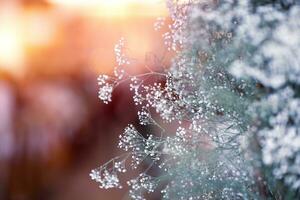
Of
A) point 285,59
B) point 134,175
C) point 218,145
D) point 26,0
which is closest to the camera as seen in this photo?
point 285,59

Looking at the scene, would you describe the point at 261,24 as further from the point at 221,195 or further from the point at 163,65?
the point at 221,195

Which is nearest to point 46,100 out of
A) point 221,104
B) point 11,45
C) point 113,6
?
point 11,45

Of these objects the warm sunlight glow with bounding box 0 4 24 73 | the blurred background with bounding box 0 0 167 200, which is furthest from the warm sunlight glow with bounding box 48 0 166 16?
the warm sunlight glow with bounding box 0 4 24 73

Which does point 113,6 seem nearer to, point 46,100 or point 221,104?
point 46,100

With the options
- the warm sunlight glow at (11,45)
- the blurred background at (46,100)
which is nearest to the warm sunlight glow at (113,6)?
the blurred background at (46,100)

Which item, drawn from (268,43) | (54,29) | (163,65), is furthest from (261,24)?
(54,29)

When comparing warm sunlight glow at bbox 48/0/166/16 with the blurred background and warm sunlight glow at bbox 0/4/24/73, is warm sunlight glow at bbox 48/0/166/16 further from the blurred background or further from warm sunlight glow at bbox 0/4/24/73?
warm sunlight glow at bbox 0/4/24/73

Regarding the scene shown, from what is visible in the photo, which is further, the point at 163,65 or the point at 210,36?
the point at 163,65

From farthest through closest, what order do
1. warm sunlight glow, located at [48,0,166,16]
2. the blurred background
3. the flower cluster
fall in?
the blurred background < warm sunlight glow, located at [48,0,166,16] < the flower cluster

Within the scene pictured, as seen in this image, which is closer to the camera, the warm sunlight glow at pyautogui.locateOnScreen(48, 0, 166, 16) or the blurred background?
the warm sunlight glow at pyautogui.locateOnScreen(48, 0, 166, 16)
